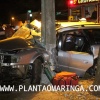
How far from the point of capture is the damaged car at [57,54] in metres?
7.51

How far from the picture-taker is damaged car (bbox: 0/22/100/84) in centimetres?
751

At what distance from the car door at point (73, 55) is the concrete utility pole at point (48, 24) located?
1.02 feet

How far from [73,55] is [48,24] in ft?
4.05

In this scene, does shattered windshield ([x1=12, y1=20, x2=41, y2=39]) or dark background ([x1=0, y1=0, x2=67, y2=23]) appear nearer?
shattered windshield ([x1=12, y1=20, x2=41, y2=39])

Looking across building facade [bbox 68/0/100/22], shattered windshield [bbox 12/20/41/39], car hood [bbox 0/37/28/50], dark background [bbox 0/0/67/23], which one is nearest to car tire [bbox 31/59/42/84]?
car hood [bbox 0/37/28/50]

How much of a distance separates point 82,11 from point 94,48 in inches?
423

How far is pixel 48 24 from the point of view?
903 cm

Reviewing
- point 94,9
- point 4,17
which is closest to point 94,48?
point 94,9

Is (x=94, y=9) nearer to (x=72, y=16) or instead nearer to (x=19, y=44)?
(x=72, y=16)

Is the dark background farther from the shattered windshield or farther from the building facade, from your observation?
the shattered windshield

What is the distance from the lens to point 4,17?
69.4 metres

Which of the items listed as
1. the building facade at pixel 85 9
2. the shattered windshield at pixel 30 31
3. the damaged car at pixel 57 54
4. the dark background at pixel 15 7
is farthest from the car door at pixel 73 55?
the dark background at pixel 15 7

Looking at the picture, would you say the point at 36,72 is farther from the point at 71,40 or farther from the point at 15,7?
the point at 15,7

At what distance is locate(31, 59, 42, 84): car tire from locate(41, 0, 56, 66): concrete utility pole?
3.51ft
